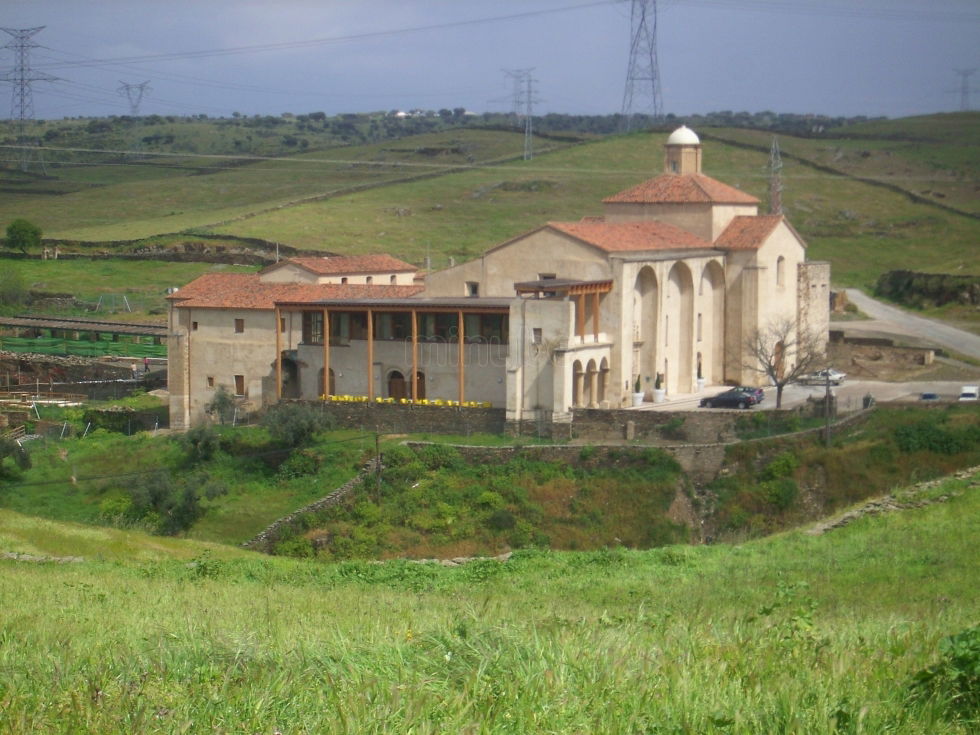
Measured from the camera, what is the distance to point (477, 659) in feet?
37.5

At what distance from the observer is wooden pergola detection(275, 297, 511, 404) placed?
138 feet

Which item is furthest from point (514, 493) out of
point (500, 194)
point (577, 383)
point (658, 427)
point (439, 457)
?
point (500, 194)

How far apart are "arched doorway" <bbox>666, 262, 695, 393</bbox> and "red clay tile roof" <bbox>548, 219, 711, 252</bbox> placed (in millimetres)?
1039

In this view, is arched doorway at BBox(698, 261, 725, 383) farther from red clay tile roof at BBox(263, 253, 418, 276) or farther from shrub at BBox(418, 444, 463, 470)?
shrub at BBox(418, 444, 463, 470)

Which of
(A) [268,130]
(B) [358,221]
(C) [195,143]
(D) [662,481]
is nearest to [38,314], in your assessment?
(B) [358,221]

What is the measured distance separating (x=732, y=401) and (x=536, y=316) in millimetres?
6505

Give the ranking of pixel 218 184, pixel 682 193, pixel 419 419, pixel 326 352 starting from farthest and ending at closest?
pixel 218 184 < pixel 682 193 < pixel 326 352 < pixel 419 419

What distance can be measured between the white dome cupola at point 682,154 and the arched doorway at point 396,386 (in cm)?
1402

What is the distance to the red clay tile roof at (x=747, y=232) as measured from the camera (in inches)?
1918

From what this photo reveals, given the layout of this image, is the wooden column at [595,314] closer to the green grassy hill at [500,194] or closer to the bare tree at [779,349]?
the bare tree at [779,349]

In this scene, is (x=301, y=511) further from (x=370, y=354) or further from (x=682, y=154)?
(x=682, y=154)

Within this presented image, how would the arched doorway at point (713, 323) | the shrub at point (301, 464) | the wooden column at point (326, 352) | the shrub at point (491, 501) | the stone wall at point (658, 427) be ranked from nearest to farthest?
the shrub at point (491, 501), the stone wall at point (658, 427), the shrub at point (301, 464), the wooden column at point (326, 352), the arched doorway at point (713, 323)

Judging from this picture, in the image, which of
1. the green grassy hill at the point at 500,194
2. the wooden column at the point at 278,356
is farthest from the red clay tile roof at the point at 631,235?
the green grassy hill at the point at 500,194

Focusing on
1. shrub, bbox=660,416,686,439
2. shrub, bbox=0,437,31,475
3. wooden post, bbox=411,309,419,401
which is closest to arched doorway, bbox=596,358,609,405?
shrub, bbox=660,416,686,439
